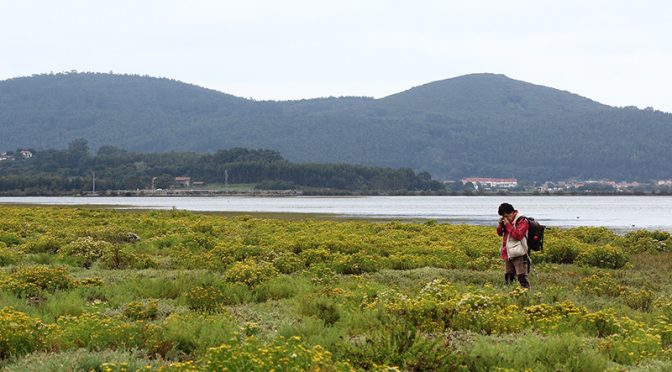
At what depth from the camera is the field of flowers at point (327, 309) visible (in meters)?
11.0

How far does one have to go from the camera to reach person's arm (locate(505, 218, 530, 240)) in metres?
18.3

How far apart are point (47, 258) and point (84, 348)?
43.0 ft

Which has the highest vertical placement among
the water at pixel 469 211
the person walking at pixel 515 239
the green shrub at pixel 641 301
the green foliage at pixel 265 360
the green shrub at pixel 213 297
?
the person walking at pixel 515 239

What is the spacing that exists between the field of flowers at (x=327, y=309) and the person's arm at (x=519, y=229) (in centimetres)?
123

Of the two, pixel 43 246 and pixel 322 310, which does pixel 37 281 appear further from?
pixel 43 246

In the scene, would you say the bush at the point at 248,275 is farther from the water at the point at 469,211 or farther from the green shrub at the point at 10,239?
the water at the point at 469,211

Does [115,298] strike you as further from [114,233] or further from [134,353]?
[114,233]

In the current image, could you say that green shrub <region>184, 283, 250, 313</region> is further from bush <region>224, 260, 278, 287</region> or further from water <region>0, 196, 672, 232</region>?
water <region>0, 196, 672, 232</region>

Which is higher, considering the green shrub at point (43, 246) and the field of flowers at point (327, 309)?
the green shrub at point (43, 246)

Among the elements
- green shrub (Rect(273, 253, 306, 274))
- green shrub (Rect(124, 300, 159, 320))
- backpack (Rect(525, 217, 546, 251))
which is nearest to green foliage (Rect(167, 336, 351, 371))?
green shrub (Rect(124, 300, 159, 320))

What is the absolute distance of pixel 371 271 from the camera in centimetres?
2305

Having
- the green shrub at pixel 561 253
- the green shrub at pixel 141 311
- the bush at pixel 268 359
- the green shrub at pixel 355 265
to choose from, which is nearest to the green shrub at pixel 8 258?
the green shrub at pixel 355 265

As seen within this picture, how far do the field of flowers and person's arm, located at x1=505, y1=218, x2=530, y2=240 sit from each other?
123cm

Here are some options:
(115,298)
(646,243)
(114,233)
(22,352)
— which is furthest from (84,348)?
(646,243)
